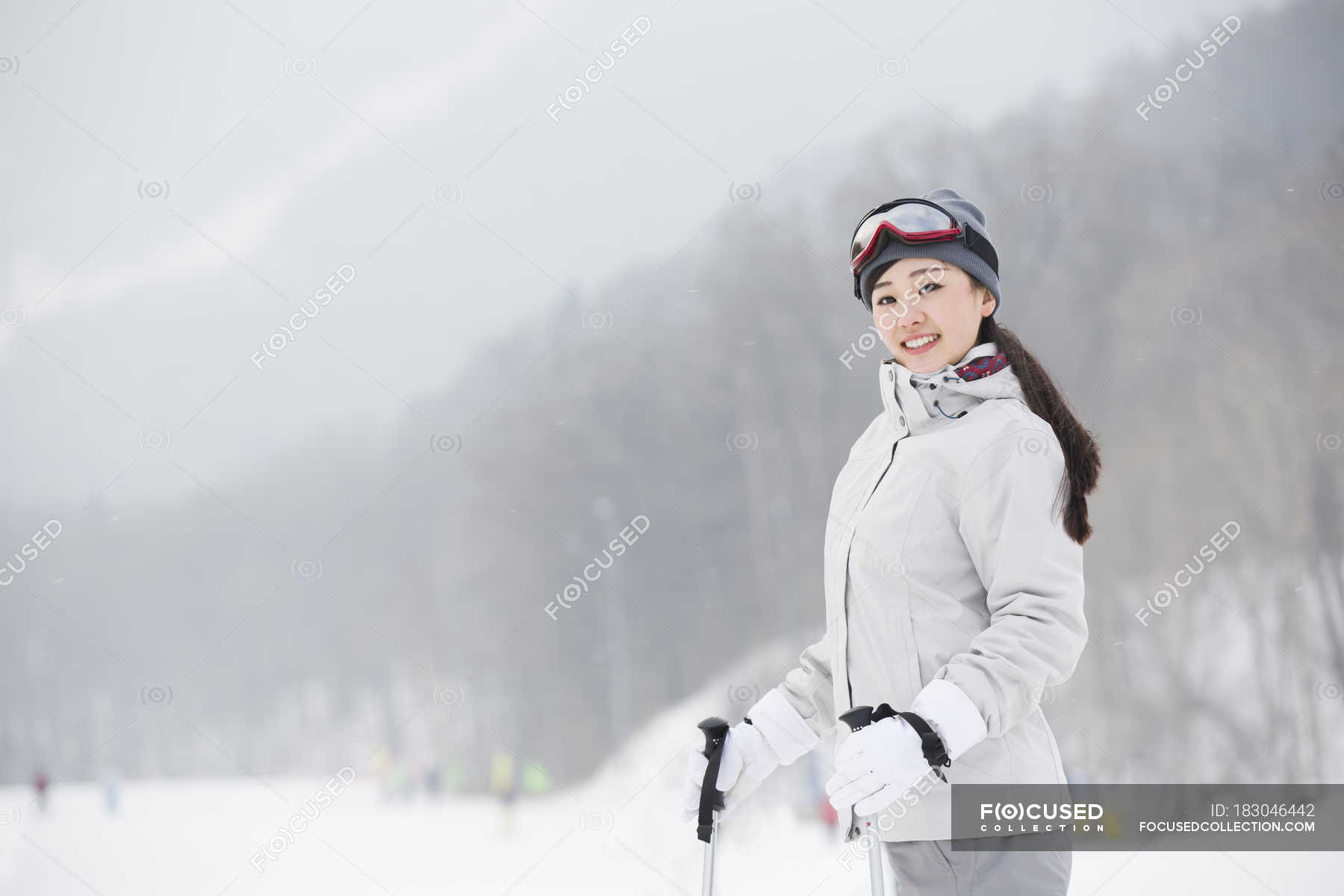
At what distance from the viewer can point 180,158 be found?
7.43 metres

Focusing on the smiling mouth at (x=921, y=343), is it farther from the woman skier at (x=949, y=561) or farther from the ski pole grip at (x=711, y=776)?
the ski pole grip at (x=711, y=776)

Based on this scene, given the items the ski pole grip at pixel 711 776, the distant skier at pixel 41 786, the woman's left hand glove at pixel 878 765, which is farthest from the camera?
the distant skier at pixel 41 786

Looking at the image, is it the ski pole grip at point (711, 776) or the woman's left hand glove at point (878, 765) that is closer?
the woman's left hand glove at point (878, 765)

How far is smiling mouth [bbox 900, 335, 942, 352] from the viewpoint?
3.75 ft

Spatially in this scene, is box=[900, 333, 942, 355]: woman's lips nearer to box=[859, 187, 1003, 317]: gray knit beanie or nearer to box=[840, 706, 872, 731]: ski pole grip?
box=[859, 187, 1003, 317]: gray knit beanie

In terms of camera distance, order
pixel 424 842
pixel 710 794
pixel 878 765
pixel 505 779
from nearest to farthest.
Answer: pixel 878 765, pixel 710 794, pixel 424 842, pixel 505 779

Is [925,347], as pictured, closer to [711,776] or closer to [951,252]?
[951,252]

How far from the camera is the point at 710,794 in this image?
124 centimetres

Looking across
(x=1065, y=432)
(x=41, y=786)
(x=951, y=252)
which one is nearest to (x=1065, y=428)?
(x=1065, y=432)

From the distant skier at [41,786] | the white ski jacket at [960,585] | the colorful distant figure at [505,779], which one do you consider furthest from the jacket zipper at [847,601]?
the distant skier at [41,786]

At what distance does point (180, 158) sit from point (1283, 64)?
7893 millimetres

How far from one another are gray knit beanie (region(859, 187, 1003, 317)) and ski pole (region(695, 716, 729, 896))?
588mm

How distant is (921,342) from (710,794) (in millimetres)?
625

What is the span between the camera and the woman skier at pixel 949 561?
3.09ft
